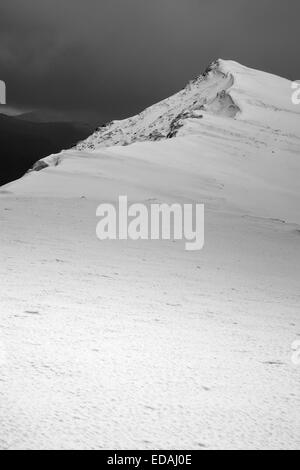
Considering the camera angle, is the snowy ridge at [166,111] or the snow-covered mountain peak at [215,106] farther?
Answer: the snowy ridge at [166,111]

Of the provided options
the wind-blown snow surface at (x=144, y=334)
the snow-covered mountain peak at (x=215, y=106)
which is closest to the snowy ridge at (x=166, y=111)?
the snow-covered mountain peak at (x=215, y=106)

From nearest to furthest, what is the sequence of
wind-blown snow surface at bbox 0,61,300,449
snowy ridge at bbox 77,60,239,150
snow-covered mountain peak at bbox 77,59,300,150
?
wind-blown snow surface at bbox 0,61,300,449, snow-covered mountain peak at bbox 77,59,300,150, snowy ridge at bbox 77,60,239,150

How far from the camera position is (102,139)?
5575 centimetres

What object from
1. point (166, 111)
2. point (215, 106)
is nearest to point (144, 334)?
point (215, 106)

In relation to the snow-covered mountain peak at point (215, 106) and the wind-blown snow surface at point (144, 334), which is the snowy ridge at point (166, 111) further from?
the wind-blown snow surface at point (144, 334)

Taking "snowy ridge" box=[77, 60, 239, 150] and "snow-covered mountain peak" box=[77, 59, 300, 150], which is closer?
"snow-covered mountain peak" box=[77, 59, 300, 150]

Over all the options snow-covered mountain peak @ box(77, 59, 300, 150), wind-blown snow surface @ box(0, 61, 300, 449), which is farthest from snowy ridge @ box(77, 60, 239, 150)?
wind-blown snow surface @ box(0, 61, 300, 449)

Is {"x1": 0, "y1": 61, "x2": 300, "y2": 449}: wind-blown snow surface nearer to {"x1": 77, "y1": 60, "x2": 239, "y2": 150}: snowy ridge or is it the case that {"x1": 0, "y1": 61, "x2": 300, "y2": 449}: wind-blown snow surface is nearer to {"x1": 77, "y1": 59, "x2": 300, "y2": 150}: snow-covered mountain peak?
{"x1": 77, "y1": 59, "x2": 300, "y2": 150}: snow-covered mountain peak

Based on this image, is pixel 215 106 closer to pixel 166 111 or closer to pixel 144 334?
pixel 166 111

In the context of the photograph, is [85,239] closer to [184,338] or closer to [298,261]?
[298,261]

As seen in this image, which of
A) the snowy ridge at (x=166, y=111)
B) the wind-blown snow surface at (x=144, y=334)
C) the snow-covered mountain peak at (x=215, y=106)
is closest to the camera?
the wind-blown snow surface at (x=144, y=334)
